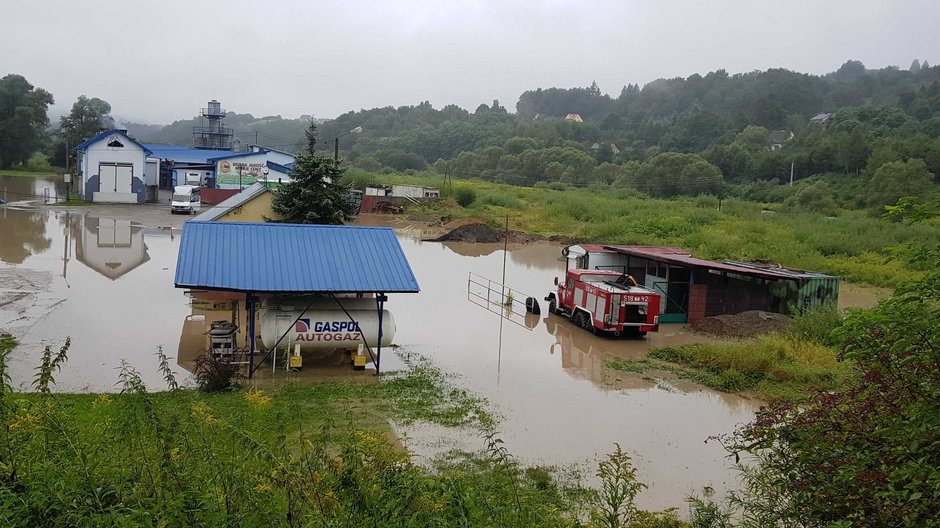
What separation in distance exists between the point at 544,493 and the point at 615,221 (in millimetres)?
45031

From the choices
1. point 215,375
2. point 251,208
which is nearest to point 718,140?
point 251,208

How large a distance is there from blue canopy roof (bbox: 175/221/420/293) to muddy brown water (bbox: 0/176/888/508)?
→ 227cm

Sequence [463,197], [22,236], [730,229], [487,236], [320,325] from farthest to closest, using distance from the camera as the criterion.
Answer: [463,197]
[730,229]
[487,236]
[22,236]
[320,325]

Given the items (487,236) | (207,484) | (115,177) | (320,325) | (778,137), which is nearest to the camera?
(207,484)

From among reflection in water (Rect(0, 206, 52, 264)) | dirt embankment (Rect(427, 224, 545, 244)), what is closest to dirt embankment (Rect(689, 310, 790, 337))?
dirt embankment (Rect(427, 224, 545, 244))

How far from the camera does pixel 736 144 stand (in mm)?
97562

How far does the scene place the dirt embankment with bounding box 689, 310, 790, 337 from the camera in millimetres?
23344

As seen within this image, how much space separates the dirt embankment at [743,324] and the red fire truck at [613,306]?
260 centimetres

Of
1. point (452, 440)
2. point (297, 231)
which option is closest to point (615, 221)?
point (297, 231)

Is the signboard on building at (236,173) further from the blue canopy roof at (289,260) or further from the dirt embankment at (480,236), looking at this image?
the blue canopy roof at (289,260)

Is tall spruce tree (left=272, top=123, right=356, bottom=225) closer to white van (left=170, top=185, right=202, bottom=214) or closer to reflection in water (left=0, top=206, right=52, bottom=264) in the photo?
reflection in water (left=0, top=206, right=52, bottom=264)

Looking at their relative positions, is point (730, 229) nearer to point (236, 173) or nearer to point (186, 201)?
point (236, 173)

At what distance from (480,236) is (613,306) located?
89.4 feet

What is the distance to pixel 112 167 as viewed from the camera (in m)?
53.4
